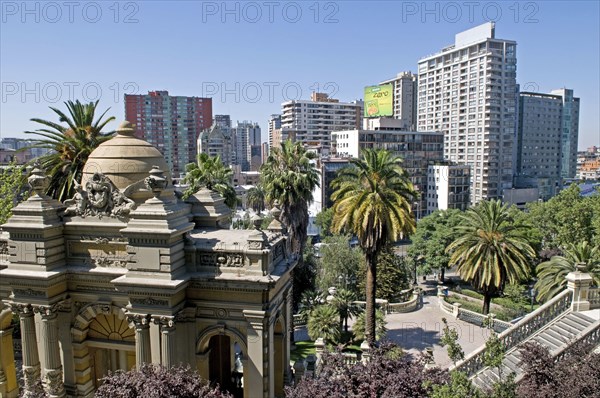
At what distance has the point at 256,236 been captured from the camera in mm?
13602

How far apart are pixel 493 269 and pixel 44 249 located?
88.9 ft

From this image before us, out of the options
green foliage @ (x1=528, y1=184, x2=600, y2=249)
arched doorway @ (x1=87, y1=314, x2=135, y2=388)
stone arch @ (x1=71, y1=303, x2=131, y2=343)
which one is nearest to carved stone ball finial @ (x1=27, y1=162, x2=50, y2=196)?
stone arch @ (x1=71, y1=303, x2=131, y2=343)

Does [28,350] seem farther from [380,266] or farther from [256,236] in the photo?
[380,266]

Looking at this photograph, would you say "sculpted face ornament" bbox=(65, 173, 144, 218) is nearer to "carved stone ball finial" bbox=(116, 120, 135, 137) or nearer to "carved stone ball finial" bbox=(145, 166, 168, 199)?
"carved stone ball finial" bbox=(145, 166, 168, 199)

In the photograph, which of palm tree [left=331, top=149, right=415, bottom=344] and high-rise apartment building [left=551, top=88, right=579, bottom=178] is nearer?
palm tree [left=331, top=149, right=415, bottom=344]

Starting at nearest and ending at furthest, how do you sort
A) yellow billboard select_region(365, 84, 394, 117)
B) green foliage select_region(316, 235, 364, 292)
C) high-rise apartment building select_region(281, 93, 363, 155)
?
green foliage select_region(316, 235, 364, 292) < yellow billboard select_region(365, 84, 394, 117) < high-rise apartment building select_region(281, 93, 363, 155)

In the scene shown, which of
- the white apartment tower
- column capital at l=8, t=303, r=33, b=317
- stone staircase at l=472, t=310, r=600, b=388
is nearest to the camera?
column capital at l=8, t=303, r=33, b=317

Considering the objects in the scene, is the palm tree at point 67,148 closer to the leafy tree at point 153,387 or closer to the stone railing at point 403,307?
the leafy tree at point 153,387

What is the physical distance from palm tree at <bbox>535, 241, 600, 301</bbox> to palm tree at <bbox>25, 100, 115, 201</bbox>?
2840cm

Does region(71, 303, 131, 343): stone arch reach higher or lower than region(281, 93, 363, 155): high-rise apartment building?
lower

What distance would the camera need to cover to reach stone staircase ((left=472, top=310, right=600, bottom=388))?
15.3m

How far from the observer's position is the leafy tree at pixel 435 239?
45.6 metres

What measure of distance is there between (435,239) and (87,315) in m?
38.0

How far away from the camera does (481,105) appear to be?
308 ft
